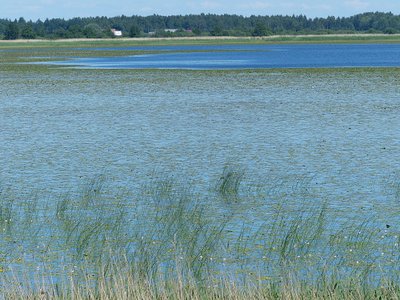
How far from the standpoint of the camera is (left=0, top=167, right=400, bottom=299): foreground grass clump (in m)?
10.8

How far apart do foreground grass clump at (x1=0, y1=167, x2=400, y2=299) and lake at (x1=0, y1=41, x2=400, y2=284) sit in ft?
0.17

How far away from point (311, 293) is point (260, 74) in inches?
1923

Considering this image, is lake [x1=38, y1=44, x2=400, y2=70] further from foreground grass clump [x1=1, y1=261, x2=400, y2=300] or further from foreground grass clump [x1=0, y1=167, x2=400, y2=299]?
foreground grass clump [x1=1, y1=261, x2=400, y2=300]

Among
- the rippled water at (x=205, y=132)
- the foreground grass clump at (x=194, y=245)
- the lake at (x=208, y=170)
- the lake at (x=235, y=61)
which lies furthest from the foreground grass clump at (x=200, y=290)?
the lake at (x=235, y=61)

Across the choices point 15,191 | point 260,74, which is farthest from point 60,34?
point 15,191

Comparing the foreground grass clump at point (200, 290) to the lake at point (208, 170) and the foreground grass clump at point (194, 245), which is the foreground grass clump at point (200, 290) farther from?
the lake at point (208, 170)

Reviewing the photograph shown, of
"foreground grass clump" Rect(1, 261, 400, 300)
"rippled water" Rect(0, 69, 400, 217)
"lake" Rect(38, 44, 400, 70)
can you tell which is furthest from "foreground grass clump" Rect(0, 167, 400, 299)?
"lake" Rect(38, 44, 400, 70)

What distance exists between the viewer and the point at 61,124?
31.5 meters

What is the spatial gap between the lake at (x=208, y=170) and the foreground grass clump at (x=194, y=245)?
0.05 meters

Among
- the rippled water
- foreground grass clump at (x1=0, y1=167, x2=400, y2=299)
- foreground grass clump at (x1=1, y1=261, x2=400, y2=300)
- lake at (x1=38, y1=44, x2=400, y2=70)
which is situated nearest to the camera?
foreground grass clump at (x1=1, y1=261, x2=400, y2=300)

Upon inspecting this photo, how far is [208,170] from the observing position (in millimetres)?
20891

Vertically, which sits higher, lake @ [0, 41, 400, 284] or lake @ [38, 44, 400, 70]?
lake @ [0, 41, 400, 284]

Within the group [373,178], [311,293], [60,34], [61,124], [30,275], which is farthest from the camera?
[60,34]

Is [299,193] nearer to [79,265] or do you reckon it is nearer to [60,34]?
[79,265]
